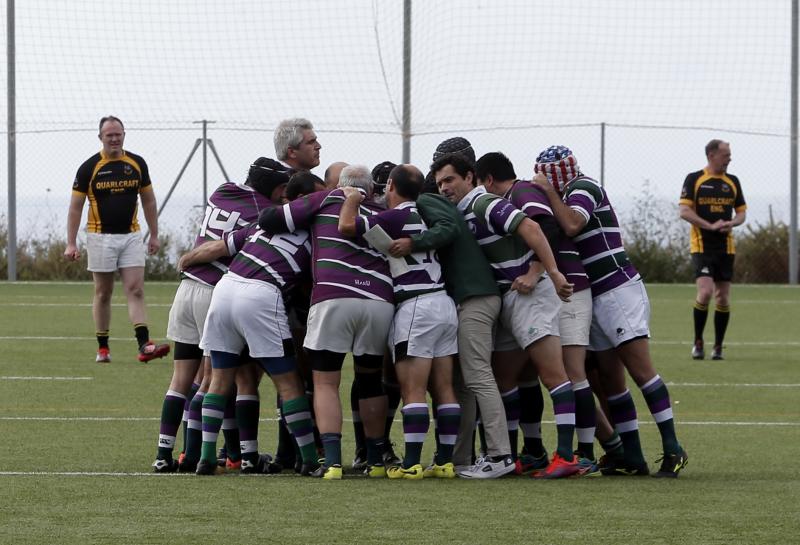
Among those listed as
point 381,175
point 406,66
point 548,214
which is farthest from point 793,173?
point 548,214

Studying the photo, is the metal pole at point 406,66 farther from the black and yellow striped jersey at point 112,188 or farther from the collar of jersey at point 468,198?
the collar of jersey at point 468,198

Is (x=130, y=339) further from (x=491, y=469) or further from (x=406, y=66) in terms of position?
(x=406, y=66)

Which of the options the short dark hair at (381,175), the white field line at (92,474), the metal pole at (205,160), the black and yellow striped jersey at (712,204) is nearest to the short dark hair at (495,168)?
the short dark hair at (381,175)

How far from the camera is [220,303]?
24.4 ft

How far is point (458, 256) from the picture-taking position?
7.58 metres

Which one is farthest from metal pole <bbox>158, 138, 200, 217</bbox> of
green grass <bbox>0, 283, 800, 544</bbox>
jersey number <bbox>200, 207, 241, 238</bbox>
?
jersey number <bbox>200, 207, 241, 238</bbox>

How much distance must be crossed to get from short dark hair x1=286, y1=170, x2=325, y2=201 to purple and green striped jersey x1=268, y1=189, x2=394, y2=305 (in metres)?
0.23

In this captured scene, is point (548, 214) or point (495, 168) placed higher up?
point (495, 168)

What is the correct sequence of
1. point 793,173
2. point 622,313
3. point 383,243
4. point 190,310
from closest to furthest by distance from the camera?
1. point 383,243
2. point 622,313
3. point 190,310
4. point 793,173

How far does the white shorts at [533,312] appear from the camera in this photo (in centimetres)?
746

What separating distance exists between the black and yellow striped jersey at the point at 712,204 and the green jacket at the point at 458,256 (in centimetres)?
696

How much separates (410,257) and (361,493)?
1238 mm

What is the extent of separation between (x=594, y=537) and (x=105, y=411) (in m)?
5.04

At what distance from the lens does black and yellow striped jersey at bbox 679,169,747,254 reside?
1416cm
